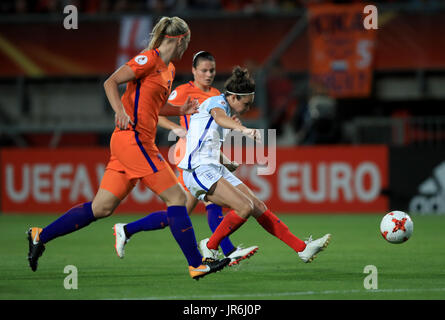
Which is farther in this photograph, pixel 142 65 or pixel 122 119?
pixel 142 65

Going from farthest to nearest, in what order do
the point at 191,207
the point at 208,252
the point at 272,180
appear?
the point at 272,180 → the point at 191,207 → the point at 208,252

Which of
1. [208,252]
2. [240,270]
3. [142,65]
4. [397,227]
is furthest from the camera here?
[397,227]

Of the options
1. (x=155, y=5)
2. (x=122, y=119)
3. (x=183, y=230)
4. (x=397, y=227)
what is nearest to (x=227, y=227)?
(x=183, y=230)

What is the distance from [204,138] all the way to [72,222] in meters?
1.44

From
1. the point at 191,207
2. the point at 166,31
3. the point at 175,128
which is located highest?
the point at 166,31

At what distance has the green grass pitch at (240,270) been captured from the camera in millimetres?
6309

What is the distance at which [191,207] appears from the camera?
885 centimetres

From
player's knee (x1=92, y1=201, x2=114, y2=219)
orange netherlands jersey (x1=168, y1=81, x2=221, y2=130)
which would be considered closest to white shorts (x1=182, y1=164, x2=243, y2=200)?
player's knee (x1=92, y1=201, x2=114, y2=219)

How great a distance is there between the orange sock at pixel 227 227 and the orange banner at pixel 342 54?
10.1 m

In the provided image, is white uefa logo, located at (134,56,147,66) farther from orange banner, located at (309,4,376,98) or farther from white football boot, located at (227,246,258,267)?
orange banner, located at (309,4,376,98)

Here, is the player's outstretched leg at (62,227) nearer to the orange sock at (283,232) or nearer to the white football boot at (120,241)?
the white football boot at (120,241)

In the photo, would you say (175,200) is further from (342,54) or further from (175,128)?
(342,54)
